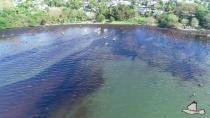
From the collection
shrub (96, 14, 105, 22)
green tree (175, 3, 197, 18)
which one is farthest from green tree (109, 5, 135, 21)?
green tree (175, 3, 197, 18)

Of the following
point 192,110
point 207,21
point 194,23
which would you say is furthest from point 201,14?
point 192,110

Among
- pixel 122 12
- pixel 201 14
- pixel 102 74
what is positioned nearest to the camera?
pixel 102 74

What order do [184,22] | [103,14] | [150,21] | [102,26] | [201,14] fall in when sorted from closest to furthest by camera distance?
[201,14], [184,22], [102,26], [150,21], [103,14]

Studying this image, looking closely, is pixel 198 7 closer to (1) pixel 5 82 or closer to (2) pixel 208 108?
(2) pixel 208 108

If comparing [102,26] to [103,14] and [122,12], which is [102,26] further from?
[122,12]

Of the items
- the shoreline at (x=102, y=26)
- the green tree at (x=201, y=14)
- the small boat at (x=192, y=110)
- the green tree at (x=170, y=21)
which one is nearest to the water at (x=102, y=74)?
the small boat at (x=192, y=110)

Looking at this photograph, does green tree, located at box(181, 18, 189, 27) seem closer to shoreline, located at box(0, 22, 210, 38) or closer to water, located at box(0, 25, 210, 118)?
shoreline, located at box(0, 22, 210, 38)
